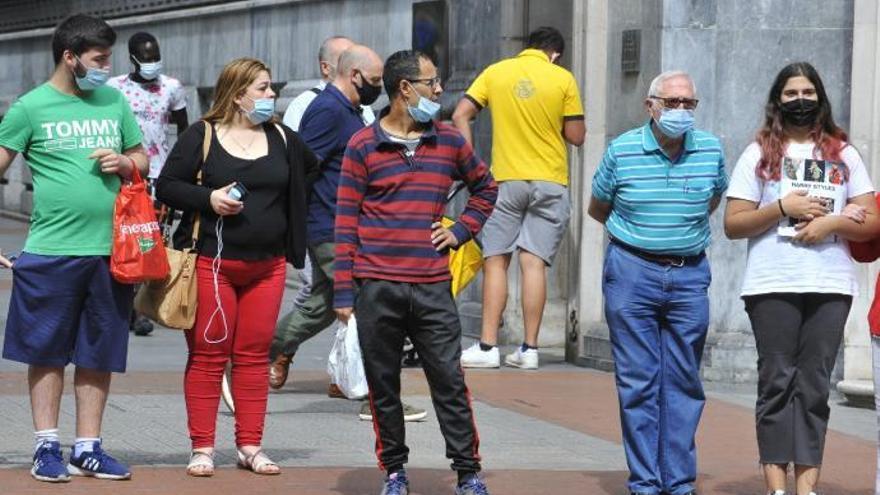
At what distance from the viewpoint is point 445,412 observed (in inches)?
336

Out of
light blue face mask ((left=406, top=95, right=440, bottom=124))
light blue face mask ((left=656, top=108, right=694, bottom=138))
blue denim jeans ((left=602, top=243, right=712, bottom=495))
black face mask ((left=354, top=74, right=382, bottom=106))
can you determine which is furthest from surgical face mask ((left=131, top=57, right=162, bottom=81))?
light blue face mask ((left=656, top=108, right=694, bottom=138))

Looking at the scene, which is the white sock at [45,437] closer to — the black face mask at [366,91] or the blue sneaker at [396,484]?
the blue sneaker at [396,484]

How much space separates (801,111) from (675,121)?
1.60 ft

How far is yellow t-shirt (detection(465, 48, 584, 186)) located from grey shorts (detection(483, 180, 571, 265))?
0.06 meters

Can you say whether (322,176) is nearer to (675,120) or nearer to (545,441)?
(545,441)

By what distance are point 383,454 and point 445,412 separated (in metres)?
0.29

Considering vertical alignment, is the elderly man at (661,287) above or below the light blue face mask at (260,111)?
below

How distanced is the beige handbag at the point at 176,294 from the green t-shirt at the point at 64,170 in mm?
292

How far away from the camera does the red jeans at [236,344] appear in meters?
9.15

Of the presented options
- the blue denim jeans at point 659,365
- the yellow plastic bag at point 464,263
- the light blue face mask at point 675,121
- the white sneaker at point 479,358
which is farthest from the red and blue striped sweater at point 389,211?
the white sneaker at point 479,358

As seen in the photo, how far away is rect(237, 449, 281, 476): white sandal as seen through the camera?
9.13m

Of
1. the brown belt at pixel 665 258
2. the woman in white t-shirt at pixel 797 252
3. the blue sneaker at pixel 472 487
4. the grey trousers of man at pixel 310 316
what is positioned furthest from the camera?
the grey trousers of man at pixel 310 316

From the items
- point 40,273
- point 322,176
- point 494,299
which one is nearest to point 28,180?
point 494,299

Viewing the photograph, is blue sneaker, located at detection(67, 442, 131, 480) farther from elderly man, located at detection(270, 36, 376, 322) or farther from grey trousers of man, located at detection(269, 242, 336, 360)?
elderly man, located at detection(270, 36, 376, 322)
